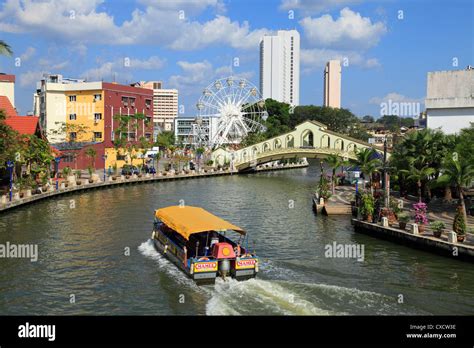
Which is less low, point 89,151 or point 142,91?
point 142,91

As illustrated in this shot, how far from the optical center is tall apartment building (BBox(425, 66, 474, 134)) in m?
65.2

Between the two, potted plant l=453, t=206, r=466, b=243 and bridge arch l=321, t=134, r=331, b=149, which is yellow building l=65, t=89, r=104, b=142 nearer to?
bridge arch l=321, t=134, r=331, b=149

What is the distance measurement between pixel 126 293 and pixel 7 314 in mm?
5357

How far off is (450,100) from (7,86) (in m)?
72.6

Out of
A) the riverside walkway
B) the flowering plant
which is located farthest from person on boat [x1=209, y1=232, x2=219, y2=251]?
the riverside walkway

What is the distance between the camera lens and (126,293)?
26.2 metres

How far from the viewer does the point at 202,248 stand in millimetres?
30609

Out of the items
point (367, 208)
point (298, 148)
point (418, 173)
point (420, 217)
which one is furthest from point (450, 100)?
point (298, 148)

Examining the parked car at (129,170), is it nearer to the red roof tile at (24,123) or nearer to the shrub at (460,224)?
the red roof tile at (24,123)

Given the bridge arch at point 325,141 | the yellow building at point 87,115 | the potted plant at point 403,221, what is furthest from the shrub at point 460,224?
the yellow building at point 87,115

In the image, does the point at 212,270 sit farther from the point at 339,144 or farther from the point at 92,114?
the point at 92,114

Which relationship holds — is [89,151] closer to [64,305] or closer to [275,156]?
[275,156]
